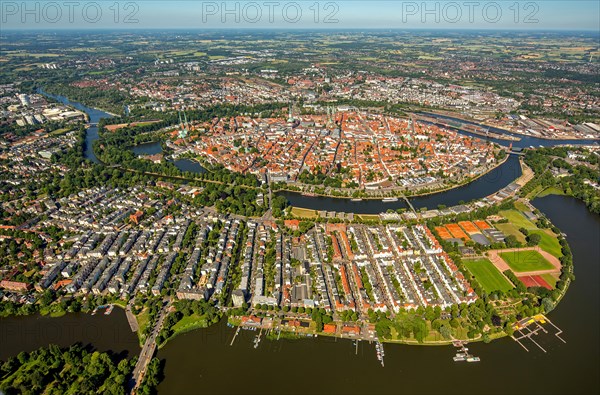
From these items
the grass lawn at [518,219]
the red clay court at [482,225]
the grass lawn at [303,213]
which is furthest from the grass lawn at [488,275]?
the grass lawn at [303,213]

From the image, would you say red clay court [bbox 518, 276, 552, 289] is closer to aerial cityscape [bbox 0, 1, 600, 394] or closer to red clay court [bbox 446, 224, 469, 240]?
aerial cityscape [bbox 0, 1, 600, 394]

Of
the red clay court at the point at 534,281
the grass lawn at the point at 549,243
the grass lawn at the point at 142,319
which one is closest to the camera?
the grass lawn at the point at 142,319

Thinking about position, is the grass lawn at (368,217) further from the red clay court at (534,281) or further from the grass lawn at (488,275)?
the red clay court at (534,281)

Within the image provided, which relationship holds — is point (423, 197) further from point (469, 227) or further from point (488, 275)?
point (488, 275)

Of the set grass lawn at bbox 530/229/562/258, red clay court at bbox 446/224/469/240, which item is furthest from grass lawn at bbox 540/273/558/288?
red clay court at bbox 446/224/469/240

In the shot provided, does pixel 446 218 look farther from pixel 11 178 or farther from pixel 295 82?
pixel 295 82
